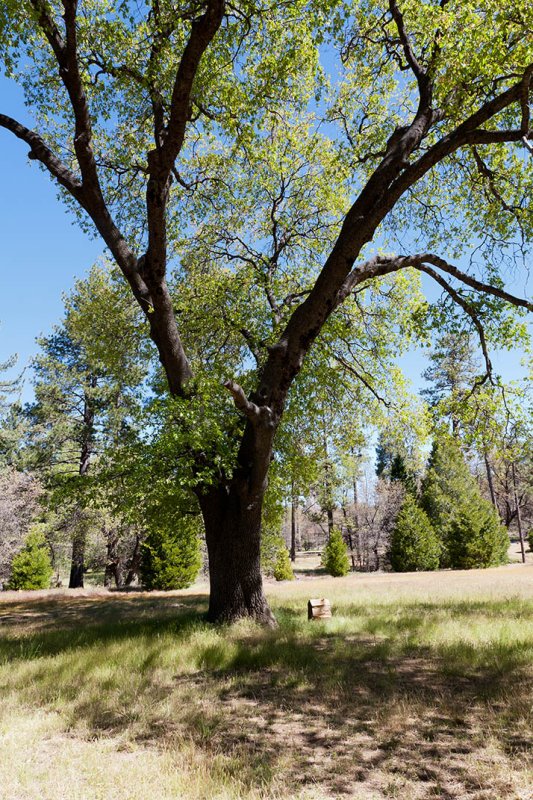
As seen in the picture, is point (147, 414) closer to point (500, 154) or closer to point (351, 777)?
point (351, 777)

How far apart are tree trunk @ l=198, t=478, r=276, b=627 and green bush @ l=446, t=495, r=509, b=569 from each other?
71.6 feet

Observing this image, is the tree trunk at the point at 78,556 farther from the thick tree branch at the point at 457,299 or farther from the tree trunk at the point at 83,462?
the thick tree branch at the point at 457,299

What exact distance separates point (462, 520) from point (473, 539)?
1.14 m

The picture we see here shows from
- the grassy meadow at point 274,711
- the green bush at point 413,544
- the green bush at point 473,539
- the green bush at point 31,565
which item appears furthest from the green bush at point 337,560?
the grassy meadow at point 274,711

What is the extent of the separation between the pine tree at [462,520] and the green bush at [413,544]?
0.98 meters

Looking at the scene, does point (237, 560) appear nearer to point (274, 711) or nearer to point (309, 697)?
point (309, 697)

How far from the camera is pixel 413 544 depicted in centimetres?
2936

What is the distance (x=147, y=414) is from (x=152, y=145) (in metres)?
6.41

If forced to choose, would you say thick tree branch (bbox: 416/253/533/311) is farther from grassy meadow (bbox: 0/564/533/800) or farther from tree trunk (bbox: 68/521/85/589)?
tree trunk (bbox: 68/521/85/589)

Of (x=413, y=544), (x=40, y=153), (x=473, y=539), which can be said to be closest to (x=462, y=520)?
(x=473, y=539)

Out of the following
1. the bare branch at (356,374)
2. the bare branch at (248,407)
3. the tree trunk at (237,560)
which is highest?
the bare branch at (356,374)

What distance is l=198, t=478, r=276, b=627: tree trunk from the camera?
28.0 feet

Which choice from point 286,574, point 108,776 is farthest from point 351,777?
point 286,574

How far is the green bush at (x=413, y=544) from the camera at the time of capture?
29.2 metres
